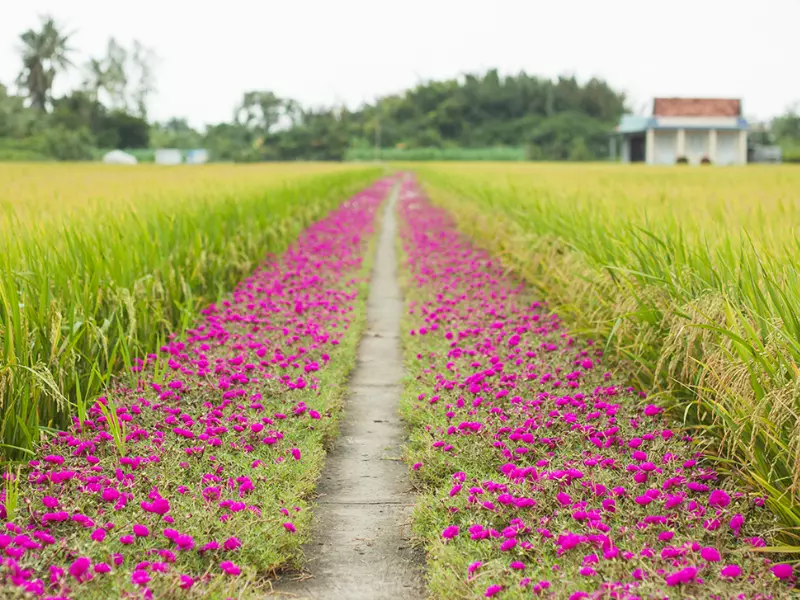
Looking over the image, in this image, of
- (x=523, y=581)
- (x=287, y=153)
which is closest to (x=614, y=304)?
(x=523, y=581)

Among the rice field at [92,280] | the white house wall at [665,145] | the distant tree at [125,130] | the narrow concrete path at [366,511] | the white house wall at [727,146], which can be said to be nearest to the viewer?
the narrow concrete path at [366,511]

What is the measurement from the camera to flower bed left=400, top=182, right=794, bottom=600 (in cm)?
253

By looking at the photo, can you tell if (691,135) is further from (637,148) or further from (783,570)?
Answer: (783,570)

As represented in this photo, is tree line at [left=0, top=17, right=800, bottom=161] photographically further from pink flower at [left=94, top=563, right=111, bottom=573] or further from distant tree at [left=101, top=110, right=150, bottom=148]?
pink flower at [left=94, top=563, right=111, bottom=573]

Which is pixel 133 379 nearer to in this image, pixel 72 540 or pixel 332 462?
pixel 332 462

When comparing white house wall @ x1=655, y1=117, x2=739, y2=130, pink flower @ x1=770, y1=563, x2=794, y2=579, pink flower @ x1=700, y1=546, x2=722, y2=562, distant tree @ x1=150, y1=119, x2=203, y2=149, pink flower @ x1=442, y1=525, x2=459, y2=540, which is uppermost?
distant tree @ x1=150, y1=119, x2=203, y2=149

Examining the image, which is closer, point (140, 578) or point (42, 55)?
point (140, 578)

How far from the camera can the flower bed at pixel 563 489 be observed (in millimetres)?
2533

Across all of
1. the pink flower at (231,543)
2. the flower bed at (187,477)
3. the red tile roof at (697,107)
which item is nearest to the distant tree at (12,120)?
the red tile roof at (697,107)

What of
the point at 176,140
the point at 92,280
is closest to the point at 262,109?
the point at 176,140

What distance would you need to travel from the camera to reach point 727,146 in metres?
49.2

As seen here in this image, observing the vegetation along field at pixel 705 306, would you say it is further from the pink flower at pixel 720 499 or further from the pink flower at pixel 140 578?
the pink flower at pixel 140 578

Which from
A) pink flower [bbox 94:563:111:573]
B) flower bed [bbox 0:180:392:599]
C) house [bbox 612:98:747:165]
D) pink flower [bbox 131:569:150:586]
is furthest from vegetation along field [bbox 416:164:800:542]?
house [bbox 612:98:747:165]

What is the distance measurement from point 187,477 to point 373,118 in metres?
84.5
